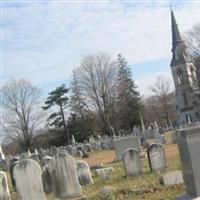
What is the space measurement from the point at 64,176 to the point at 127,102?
62.6 m

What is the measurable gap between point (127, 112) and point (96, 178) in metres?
58.7

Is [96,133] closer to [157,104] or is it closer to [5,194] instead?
[157,104]

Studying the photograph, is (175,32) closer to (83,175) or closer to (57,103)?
(57,103)

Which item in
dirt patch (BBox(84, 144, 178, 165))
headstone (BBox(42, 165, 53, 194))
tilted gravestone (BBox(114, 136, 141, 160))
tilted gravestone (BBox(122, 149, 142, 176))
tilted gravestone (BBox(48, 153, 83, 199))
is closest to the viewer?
tilted gravestone (BBox(48, 153, 83, 199))

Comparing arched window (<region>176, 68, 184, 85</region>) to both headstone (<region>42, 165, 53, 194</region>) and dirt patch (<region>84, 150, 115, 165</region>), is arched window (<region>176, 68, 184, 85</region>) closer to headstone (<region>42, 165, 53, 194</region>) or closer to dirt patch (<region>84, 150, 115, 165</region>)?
dirt patch (<region>84, 150, 115, 165</region>)

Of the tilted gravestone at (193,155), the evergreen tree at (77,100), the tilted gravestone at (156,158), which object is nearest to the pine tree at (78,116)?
the evergreen tree at (77,100)

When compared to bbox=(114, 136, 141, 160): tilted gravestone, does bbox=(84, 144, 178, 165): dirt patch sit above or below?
below

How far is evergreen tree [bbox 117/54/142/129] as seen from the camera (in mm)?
74062

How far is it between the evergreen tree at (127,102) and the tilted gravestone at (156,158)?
55.7 meters

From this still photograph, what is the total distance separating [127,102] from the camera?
76.4 meters

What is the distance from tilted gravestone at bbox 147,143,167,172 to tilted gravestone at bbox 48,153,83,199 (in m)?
3.58

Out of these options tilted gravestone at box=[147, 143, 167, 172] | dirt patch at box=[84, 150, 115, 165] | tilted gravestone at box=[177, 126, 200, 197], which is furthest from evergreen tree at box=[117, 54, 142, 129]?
tilted gravestone at box=[177, 126, 200, 197]

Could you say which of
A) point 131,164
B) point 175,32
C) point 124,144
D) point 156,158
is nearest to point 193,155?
point 131,164

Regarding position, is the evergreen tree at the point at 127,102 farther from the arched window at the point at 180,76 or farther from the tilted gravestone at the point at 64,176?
the tilted gravestone at the point at 64,176
